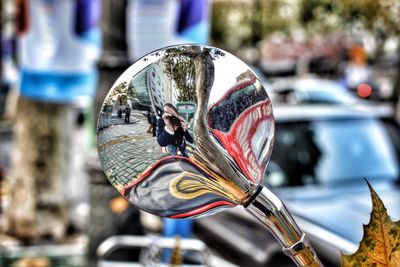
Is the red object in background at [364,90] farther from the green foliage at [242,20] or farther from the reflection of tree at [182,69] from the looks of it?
the reflection of tree at [182,69]

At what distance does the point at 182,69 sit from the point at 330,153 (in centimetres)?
357

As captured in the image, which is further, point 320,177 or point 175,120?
point 320,177

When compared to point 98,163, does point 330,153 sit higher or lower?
higher

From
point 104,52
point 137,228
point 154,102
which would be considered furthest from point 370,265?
point 104,52

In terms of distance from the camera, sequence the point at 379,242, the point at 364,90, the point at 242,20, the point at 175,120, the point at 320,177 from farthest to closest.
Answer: the point at 242,20 < the point at 364,90 < the point at 320,177 < the point at 379,242 < the point at 175,120

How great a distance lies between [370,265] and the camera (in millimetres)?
1007

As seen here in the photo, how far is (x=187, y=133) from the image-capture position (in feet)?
2.96

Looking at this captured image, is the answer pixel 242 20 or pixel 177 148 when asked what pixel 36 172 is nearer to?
pixel 177 148

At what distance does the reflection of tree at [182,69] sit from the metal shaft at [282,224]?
189mm

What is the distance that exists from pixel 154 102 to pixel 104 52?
4.31 metres

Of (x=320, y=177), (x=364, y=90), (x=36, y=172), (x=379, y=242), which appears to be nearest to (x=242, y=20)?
(x=364, y=90)

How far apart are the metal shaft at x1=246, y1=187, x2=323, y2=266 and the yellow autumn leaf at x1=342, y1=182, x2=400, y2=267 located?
0.26ft

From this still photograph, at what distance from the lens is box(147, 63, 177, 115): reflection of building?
91 centimetres

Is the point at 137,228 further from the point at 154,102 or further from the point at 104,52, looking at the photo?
the point at 154,102
